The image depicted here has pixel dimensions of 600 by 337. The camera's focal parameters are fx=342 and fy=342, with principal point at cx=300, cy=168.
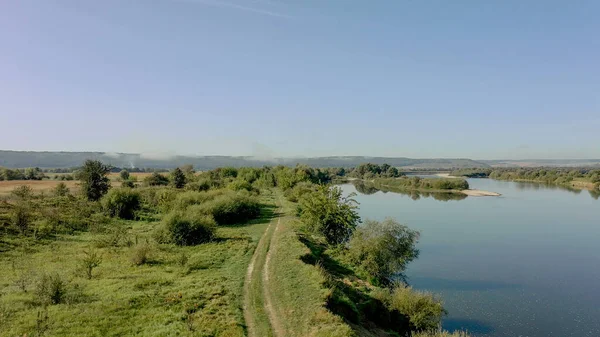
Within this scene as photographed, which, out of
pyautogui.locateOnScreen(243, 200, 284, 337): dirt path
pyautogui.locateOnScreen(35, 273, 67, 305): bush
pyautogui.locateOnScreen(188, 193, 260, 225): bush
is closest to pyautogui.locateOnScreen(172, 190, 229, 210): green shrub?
pyautogui.locateOnScreen(188, 193, 260, 225): bush

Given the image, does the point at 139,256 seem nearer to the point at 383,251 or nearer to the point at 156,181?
the point at 383,251

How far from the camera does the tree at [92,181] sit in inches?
1967

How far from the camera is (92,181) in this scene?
50.3 meters

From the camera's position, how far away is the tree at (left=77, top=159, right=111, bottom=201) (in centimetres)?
4997

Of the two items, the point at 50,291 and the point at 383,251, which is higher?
the point at 50,291

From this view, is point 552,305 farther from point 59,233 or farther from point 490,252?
point 59,233

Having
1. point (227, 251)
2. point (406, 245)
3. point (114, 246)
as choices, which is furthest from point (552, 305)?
point (114, 246)

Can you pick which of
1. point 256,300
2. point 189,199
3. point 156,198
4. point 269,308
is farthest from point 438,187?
point 269,308

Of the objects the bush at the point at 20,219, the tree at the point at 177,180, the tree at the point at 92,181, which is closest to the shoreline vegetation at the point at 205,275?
the bush at the point at 20,219

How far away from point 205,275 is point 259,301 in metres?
5.40

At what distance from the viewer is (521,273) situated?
3169 centimetres

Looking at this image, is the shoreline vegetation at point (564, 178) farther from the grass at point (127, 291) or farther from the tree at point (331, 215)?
the grass at point (127, 291)

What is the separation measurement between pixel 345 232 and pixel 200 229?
50.5 feet

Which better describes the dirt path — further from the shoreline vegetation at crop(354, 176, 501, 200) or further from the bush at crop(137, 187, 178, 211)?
the shoreline vegetation at crop(354, 176, 501, 200)
